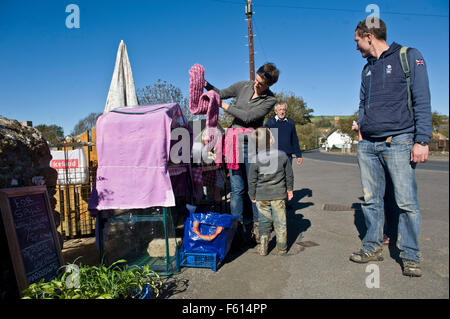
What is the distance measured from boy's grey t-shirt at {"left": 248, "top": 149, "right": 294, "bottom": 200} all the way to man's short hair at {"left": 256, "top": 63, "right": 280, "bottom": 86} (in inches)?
34.5

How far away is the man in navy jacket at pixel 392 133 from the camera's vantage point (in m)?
2.65

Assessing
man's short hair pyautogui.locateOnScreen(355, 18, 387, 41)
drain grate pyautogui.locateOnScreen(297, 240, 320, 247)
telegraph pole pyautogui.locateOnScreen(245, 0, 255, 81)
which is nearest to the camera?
man's short hair pyautogui.locateOnScreen(355, 18, 387, 41)

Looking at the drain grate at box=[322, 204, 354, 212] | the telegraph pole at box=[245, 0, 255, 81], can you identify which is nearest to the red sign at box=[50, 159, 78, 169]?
the drain grate at box=[322, 204, 354, 212]

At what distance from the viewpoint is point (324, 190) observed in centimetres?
861

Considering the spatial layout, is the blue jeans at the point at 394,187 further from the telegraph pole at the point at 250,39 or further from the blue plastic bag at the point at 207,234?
the telegraph pole at the point at 250,39

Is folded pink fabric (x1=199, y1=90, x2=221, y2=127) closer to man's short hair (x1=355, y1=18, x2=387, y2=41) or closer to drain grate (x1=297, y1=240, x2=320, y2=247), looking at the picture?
man's short hair (x1=355, y1=18, x2=387, y2=41)

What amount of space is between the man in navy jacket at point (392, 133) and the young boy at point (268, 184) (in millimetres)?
915

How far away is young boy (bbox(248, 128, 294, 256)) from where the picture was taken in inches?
146

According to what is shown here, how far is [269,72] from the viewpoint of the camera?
3.66 meters

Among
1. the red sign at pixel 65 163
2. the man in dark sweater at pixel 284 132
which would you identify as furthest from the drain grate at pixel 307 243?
the red sign at pixel 65 163

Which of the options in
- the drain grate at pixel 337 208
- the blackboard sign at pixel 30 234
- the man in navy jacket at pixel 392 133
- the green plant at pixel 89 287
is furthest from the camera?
the drain grate at pixel 337 208

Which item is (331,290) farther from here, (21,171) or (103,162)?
(21,171)

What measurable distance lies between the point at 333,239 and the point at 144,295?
2.62m
